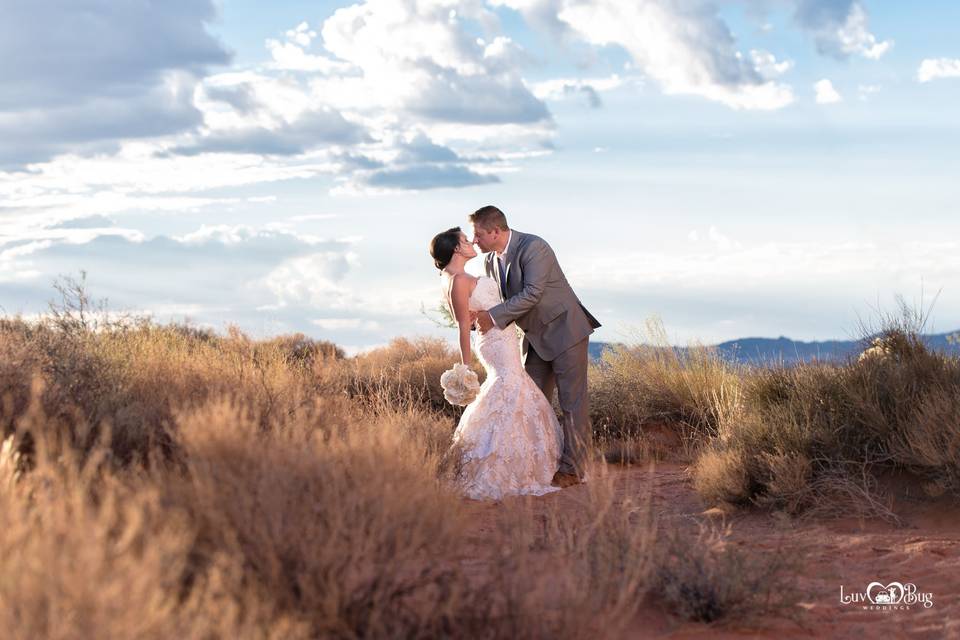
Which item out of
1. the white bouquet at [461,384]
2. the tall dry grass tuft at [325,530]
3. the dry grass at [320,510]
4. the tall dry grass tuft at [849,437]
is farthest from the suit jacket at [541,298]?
the tall dry grass tuft at [325,530]

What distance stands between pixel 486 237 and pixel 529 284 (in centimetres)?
62

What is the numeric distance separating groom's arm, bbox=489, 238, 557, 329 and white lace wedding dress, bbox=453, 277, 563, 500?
13 cm

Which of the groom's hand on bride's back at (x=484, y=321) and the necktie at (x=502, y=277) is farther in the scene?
the necktie at (x=502, y=277)

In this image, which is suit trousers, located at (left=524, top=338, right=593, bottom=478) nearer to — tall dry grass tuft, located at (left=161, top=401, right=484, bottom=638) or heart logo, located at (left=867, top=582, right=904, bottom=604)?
heart logo, located at (left=867, top=582, right=904, bottom=604)

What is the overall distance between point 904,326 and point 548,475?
12.9 feet

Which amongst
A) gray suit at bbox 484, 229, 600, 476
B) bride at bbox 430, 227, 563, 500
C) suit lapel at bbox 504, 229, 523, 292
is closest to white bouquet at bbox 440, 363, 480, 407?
bride at bbox 430, 227, 563, 500

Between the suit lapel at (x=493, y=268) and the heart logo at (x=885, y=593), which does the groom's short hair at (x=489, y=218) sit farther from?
the heart logo at (x=885, y=593)

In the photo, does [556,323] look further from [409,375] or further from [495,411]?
[409,375]

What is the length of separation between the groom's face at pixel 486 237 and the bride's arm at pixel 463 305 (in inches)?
19.7

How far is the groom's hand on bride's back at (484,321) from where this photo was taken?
31.3 ft

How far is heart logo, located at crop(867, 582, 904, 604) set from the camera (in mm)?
6157

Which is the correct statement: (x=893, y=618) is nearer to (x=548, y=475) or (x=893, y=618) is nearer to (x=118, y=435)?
(x=548, y=475)

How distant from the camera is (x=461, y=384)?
9617 mm

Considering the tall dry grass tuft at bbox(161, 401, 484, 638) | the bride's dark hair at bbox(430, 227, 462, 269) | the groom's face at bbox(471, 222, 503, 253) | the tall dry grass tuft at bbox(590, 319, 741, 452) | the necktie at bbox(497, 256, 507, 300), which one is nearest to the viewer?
the tall dry grass tuft at bbox(161, 401, 484, 638)
